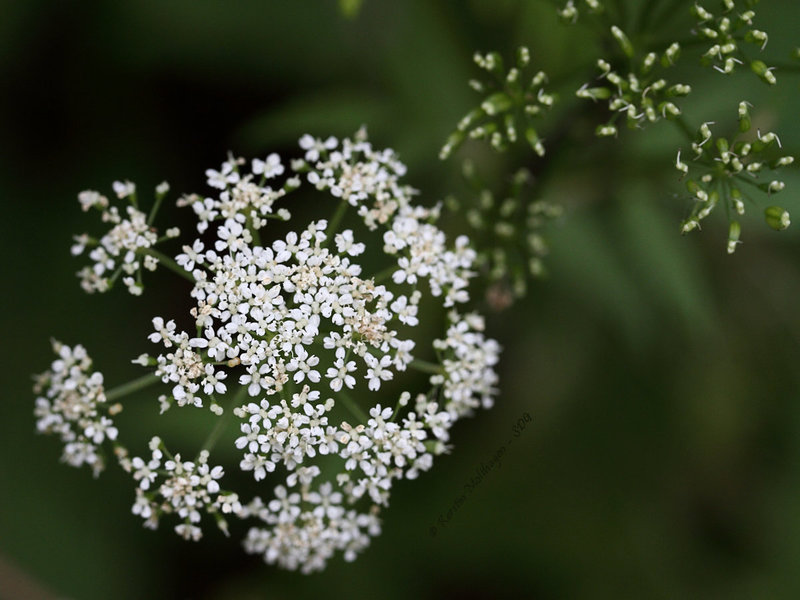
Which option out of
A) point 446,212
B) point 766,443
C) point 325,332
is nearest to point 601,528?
point 766,443

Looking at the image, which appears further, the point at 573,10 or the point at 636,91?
the point at 573,10

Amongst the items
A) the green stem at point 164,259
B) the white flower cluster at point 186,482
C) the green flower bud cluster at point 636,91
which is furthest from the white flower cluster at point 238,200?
the green flower bud cluster at point 636,91

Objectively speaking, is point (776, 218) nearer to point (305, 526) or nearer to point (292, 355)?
point (292, 355)

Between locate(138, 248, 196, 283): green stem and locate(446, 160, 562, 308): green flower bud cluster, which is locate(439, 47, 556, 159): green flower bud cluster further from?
locate(138, 248, 196, 283): green stem

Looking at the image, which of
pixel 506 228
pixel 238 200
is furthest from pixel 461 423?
pixel 238 200

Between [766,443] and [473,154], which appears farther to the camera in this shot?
[766,443]

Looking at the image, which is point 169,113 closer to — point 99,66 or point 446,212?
point 99,66

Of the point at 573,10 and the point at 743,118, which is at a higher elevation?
the point at 573,10
